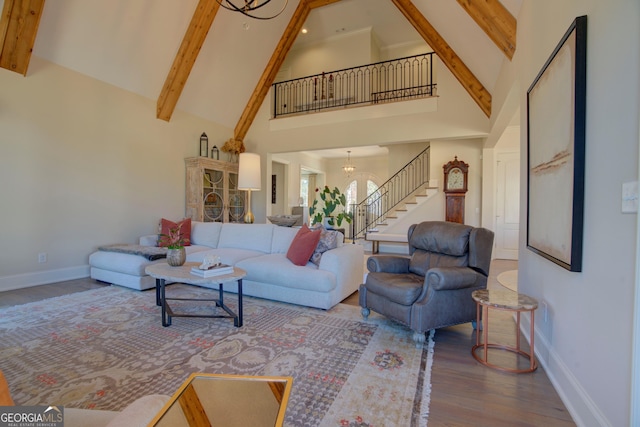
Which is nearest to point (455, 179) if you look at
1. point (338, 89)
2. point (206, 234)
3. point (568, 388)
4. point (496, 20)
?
point (338, 89)

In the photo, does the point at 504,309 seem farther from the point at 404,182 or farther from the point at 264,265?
the point at 404,182

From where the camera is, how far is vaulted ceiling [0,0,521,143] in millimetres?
3564

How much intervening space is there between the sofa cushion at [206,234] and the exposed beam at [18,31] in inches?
113

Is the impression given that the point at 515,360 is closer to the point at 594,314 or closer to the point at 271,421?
the point at 594,314

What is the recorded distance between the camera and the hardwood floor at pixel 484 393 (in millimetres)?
1593

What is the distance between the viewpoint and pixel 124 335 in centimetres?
252

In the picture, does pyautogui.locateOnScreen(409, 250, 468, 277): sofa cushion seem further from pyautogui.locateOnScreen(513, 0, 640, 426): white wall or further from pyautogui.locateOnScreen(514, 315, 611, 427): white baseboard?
pyautogui.locateOnScreen(513, 0, 640, 426): white wall

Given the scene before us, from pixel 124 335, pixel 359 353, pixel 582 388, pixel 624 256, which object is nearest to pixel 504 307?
pixel 582 388

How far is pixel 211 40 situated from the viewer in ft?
17.7

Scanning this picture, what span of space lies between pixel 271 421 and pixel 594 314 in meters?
1.58

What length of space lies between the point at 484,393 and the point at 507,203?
553cm

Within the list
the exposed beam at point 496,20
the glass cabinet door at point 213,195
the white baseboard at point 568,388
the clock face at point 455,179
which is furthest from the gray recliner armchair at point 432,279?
the glass cabinet door at point 213,195

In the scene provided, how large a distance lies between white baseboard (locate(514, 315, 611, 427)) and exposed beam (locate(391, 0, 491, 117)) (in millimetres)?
4094

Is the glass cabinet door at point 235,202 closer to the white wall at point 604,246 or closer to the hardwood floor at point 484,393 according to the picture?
the hardwood floor at point 484,393
